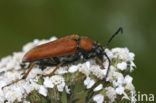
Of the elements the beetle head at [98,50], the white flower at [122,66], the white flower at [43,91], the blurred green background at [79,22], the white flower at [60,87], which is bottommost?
the white flower at [43,91]

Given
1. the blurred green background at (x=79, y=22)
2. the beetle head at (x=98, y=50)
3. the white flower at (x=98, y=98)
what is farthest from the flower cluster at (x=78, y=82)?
the blurred green background at (x=79, y=22)

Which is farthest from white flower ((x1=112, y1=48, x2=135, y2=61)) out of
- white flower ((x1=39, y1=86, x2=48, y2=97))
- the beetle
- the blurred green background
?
the blurred green background

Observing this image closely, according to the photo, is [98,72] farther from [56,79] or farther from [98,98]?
[56,79]

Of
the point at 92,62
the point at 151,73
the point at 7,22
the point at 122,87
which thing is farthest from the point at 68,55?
the point at 7,22

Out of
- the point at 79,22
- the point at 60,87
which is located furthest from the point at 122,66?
the point at 79,22

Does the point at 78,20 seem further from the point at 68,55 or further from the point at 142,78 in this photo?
the point at 68,55

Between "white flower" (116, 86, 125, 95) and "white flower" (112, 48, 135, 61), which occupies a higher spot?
"white flower" (112, 48, 135, 61)

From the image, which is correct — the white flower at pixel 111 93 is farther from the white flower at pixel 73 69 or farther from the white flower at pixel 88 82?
the white flower at pixel 73 69

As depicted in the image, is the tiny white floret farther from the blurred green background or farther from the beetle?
the blurred green background
